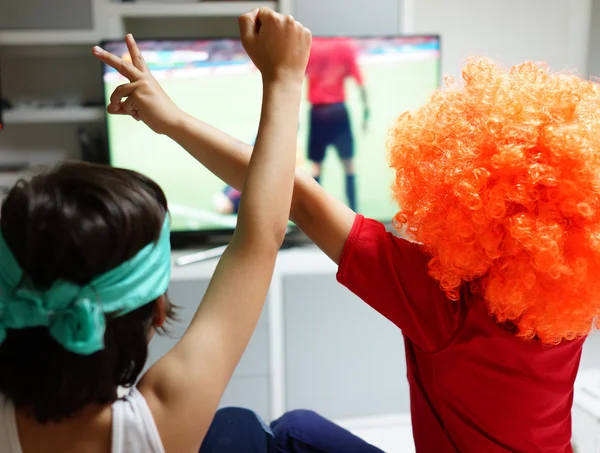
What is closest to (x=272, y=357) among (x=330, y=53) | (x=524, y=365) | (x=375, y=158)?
(x=375, y=158)

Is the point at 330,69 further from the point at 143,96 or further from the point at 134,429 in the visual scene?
the point at 134,429

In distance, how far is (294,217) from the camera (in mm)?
860

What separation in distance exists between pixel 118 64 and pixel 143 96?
0.19 feet

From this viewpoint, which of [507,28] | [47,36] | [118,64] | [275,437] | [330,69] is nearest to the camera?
[118,64]

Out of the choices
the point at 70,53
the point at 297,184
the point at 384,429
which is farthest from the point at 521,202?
the point at 70,53

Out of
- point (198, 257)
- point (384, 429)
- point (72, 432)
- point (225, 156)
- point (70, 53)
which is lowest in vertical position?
point (384, 429)

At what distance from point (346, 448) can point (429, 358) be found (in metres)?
0.29

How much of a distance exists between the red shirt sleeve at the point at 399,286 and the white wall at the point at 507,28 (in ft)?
6.19

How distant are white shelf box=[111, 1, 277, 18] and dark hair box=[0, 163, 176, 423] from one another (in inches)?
57.8

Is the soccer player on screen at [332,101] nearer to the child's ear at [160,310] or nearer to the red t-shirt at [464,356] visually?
the red t-shirt at [464,356]

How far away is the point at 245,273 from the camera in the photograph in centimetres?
66

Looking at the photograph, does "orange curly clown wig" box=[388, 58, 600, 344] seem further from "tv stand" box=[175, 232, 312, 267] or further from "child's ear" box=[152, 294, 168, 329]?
"tv stand" box=[175, 232, 312, 267]

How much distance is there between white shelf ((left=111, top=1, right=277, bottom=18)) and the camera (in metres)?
1.96

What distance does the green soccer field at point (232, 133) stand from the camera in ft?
6.70
